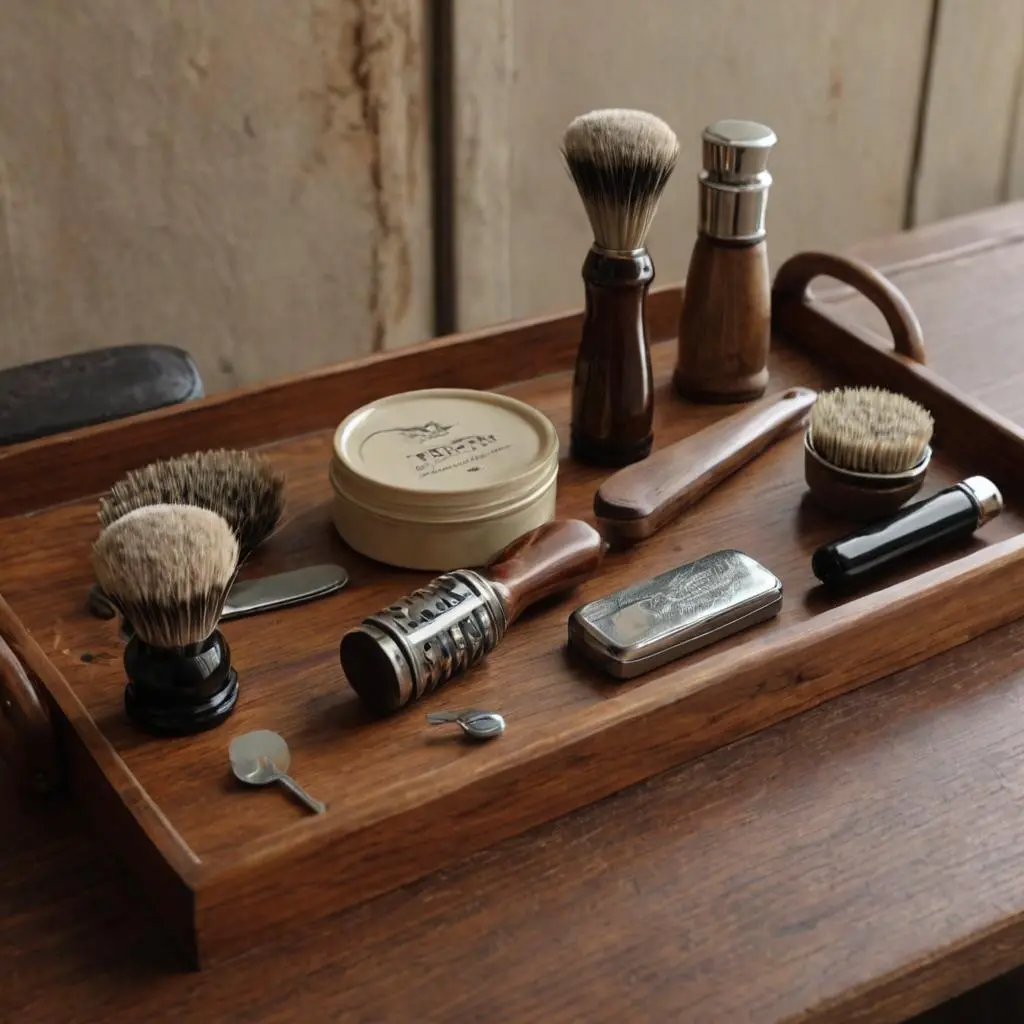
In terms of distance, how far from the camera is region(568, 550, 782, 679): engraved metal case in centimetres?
84

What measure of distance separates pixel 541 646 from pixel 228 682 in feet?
0.61

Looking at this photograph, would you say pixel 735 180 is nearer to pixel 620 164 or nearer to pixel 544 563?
pixel 620 164

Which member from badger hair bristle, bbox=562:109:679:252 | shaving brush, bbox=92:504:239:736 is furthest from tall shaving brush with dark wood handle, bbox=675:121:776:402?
shaving brush, bbox=92:504:239:736

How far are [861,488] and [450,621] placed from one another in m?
0.32

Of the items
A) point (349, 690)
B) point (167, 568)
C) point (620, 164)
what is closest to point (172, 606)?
point (167, 568)

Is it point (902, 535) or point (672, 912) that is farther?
point (902, 535)

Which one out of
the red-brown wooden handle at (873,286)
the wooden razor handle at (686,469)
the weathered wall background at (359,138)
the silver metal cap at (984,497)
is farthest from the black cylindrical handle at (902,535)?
the weathered wall background at (359,138)

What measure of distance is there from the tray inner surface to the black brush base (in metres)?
0.01

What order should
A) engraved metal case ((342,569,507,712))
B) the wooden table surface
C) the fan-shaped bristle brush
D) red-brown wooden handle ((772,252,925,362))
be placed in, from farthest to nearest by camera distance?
red-brown wooden handle ((772,252,925,362)) < the fan-shaped bristle brush < engraved metal case ((342,569,507,712)) < the wooden table surface

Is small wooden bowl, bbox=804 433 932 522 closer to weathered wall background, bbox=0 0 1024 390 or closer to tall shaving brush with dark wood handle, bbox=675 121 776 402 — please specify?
tall shaving brush with dark wood handle, bbox=675 121 776 402

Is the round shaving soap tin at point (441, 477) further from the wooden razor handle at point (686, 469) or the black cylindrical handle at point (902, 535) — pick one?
the black cylindrical handle at point (902, 535)

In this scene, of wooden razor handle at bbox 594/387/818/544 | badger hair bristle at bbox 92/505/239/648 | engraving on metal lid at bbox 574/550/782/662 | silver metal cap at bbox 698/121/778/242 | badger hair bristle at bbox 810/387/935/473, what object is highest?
silver metal cap at bbox 698/121/778/242

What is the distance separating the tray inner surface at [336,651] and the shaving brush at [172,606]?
17 millimetres

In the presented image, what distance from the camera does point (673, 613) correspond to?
0.86 metres
